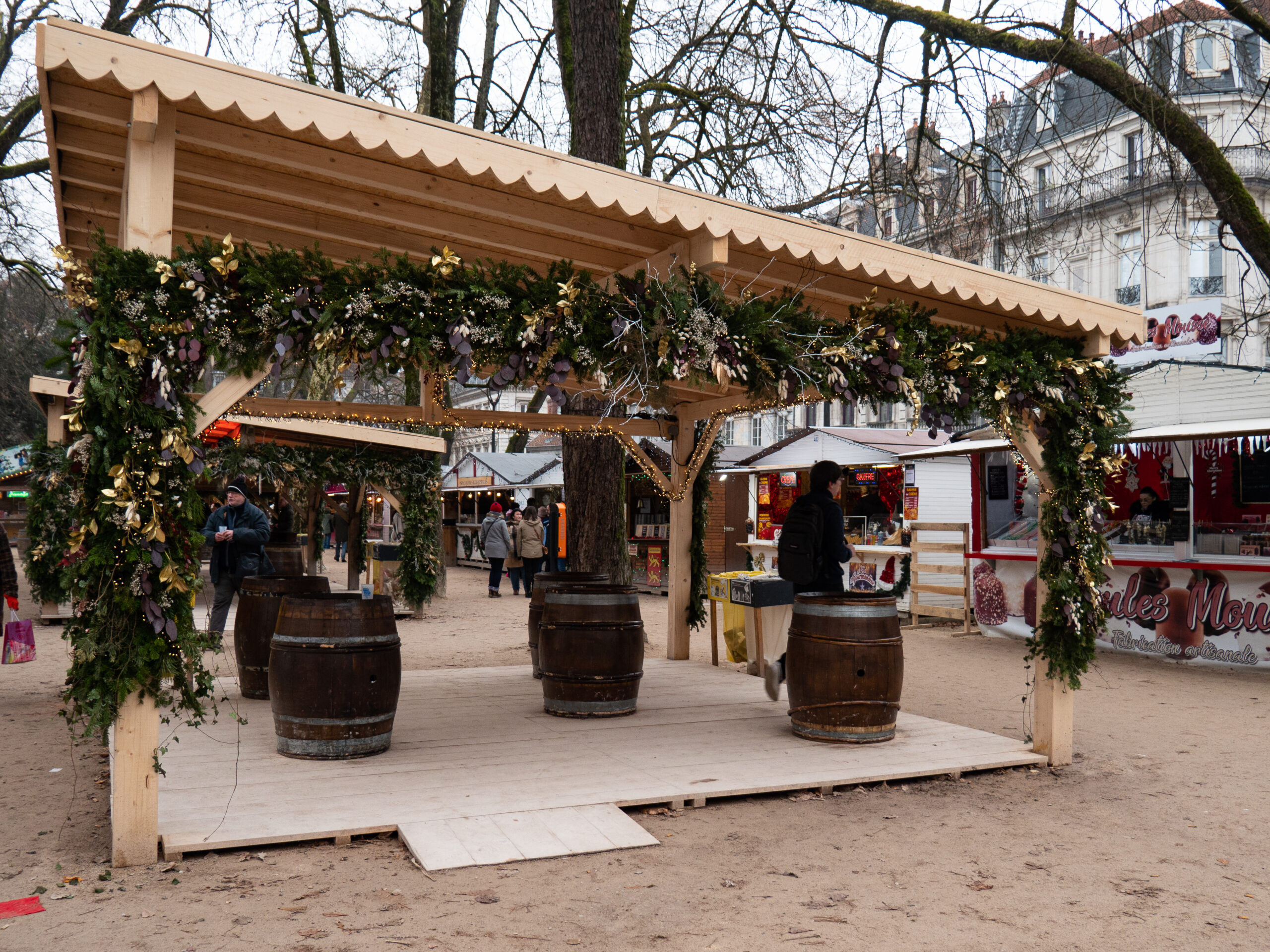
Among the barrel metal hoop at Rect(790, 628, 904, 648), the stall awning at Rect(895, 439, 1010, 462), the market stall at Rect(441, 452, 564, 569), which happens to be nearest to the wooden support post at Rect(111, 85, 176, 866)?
the barrel metal hoop at Rect(790, 628, 904, 648)

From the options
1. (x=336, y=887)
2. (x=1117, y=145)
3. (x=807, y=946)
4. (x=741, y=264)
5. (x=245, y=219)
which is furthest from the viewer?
(x=1117, y=145)

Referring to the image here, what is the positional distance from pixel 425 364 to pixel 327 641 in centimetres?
160

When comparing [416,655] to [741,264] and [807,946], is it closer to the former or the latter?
[741,264]

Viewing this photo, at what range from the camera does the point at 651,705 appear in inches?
272

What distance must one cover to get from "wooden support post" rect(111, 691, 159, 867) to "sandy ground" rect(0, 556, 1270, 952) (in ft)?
0.33

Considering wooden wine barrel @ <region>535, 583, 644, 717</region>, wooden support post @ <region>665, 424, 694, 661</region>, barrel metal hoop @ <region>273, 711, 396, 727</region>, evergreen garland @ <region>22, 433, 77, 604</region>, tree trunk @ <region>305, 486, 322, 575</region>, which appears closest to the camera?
barrel metal hoop @ <region>273, 711, 396, 727</region>

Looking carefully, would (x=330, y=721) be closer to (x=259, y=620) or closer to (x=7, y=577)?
(x=259, y=620)

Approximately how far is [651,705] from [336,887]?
3.50 metres

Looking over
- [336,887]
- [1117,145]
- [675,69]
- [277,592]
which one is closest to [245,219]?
[277,592]

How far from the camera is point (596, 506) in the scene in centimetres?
961

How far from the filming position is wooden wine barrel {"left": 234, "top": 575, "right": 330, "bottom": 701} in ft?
22.2

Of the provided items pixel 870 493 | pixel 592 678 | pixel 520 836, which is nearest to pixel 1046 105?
pixel 592 678

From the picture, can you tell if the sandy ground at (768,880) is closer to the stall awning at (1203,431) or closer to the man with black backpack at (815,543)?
the man with black backpack at (815,543)

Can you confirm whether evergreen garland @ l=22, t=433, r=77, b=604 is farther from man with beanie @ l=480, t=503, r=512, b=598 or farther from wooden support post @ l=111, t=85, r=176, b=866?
wooden support post @ l=111, t=85, r=176, b=866
